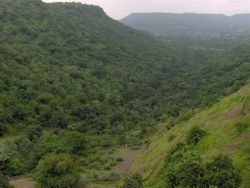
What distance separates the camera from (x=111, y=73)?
137m

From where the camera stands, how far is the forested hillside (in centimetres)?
6666

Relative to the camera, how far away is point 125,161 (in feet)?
212

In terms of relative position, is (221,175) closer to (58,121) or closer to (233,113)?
(233,113)

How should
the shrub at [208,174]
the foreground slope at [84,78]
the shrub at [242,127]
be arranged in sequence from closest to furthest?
the shrub at [208,174]
the shrub at [242,127]
the foreground slope at [84,78]

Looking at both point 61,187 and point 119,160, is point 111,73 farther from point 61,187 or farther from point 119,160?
point 61,187

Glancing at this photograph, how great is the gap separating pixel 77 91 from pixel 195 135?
6459 centimetres

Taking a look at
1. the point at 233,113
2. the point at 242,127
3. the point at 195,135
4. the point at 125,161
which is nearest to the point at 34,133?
the point at 125,161

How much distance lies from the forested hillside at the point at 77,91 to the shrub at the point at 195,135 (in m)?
13.7

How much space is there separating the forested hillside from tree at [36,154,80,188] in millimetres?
133

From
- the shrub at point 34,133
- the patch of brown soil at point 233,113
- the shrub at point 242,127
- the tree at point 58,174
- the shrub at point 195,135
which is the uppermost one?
the shrub at point 242,127

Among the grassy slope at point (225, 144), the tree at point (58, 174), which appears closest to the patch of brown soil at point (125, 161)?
the grassy slope at point (225, 144)

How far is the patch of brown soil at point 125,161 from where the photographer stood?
59047 mm

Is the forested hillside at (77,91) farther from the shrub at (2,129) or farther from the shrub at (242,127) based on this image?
the shrub at (242,127)

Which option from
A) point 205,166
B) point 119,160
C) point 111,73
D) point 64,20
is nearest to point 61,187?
point 205,166
